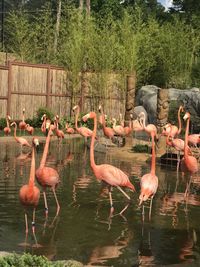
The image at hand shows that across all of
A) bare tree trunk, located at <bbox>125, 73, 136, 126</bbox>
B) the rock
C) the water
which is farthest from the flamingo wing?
the rock

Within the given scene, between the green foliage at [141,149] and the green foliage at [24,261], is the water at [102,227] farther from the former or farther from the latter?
the green foliage at [141,149]

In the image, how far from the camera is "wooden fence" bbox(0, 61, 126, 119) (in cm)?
2233

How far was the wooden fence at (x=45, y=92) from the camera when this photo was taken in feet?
73.3

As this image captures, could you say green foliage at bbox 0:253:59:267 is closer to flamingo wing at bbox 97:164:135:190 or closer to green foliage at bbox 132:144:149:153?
flamingo wing at bbox 97:164:135:190

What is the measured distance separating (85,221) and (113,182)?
84cm

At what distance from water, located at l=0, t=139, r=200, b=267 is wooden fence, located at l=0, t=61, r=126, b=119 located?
37.7ft

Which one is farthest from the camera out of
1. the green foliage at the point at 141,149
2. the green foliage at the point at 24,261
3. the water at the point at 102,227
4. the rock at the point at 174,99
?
the rock at the point at 174,99

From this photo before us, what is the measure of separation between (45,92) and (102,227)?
17544mm

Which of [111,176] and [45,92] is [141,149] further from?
[45,92]

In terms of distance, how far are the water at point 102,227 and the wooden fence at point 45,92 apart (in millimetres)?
11486

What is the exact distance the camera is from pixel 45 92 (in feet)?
79.5

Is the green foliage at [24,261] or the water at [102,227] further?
the water at [102,227]

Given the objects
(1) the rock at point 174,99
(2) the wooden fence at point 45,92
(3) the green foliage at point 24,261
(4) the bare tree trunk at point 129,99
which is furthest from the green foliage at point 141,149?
(3) the green foliage at point 24,261

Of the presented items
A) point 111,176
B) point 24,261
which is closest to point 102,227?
point 111,176
